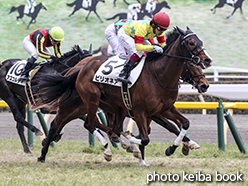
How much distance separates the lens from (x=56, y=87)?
20.0 feet

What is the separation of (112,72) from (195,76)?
1072 millimetres

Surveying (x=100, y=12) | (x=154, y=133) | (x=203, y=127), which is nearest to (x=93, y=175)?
(x=154, y=133)

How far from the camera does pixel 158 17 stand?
17.0ft

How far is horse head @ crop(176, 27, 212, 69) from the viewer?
491cm

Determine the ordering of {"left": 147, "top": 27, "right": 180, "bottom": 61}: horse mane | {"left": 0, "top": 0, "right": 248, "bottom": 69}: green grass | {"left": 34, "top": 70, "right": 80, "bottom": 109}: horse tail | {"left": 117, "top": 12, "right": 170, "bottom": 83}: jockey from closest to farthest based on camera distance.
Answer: {"left": 117, "top": 12, "right": 170, "bottom": 83}: jockey → {"left": 147, "top": 27, "right": 180, "bottom": 61}: horse mane → {"left": 34, "top": 70, "right": 80, "bottom": 109}: horse tail → {"left": 0, "top": 0, "right": 248, "bottom": 69}: green grass

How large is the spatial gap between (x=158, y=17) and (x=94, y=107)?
1465 millimetres

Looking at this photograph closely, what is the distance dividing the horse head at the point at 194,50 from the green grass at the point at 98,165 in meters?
1.25

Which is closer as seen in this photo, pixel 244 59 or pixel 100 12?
pixel 244 59

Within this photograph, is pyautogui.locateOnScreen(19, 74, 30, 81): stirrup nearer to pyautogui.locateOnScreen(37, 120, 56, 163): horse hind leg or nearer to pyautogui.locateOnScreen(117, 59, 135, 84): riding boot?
pyautogui.locateOnScreen(37, 120, 56, 163): horse hind leg

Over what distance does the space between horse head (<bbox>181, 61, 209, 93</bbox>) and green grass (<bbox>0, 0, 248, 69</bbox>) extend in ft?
30.1

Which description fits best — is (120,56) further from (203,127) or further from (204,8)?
(204,8)

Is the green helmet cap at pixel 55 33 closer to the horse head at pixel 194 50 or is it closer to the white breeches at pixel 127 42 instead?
the white breeches at pixel 127 42

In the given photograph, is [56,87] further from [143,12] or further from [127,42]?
[143,12]

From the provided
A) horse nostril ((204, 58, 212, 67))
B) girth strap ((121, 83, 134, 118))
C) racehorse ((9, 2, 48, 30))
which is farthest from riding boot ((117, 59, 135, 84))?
racehorse ((9, 2, 48, 30))
